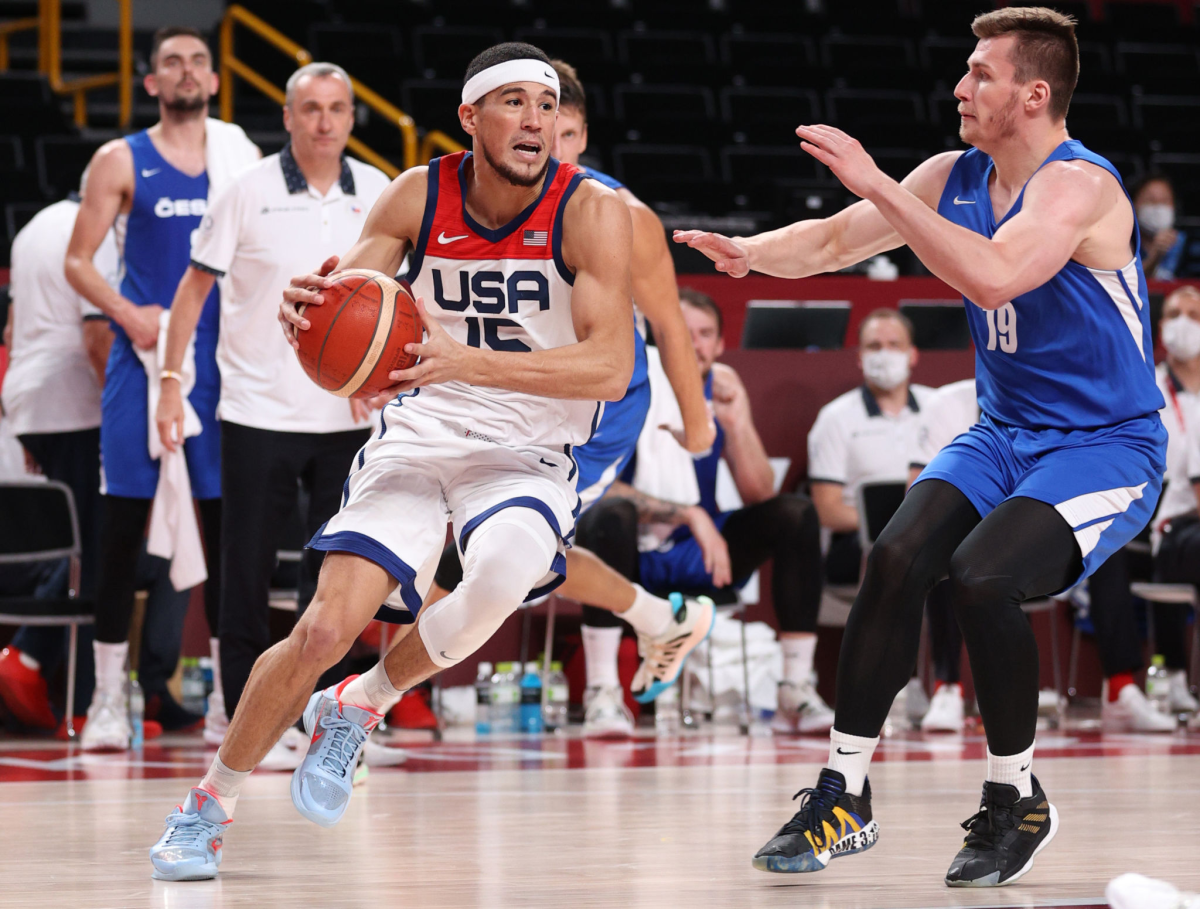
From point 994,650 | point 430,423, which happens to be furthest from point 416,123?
point 994,650

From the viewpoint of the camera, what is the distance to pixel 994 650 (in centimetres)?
302

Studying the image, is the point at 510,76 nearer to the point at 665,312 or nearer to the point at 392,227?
the point at 392,227

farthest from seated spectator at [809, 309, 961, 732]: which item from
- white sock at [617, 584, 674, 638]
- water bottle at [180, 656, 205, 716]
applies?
water bottle at [180, 656, 205, 716]

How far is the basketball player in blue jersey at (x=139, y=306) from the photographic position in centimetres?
552

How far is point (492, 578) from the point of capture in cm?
323

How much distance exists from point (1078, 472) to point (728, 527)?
3559 millimetres

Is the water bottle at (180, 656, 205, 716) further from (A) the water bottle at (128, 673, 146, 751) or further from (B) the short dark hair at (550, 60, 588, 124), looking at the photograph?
(B) the short dark hair at (550, 60, 588, 124)

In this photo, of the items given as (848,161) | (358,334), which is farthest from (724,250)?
(358,334)

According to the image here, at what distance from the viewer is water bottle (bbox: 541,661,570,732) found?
21.5 ft

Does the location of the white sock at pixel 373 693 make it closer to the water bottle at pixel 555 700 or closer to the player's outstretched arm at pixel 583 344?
the player's outstretched arm at pixel 583 344

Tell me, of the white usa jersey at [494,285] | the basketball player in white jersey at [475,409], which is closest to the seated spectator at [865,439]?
the basketball player in white jersey at [475,409]

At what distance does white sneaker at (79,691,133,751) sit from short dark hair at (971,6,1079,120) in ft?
12.9

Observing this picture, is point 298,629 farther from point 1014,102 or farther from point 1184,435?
point 1184,435

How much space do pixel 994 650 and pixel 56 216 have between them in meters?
4.76
